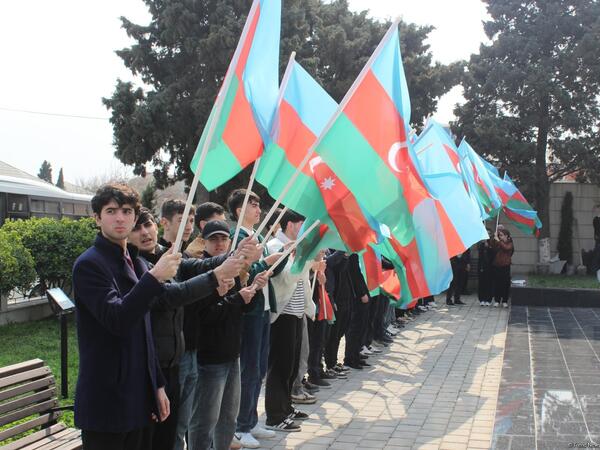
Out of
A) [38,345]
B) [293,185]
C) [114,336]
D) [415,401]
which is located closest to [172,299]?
[114,336]

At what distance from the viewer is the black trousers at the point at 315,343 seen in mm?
8234

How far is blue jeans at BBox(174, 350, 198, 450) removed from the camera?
428 centimetres

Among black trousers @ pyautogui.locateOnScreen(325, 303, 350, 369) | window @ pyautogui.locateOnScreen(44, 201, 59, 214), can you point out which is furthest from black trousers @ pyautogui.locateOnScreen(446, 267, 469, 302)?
window @ pyautogui.locateOnScreen(44, 201, 59, 214)

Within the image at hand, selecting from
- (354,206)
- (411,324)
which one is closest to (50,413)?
(354,206)

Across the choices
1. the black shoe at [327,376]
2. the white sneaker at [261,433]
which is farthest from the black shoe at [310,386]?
the white sneaker at [261,433]

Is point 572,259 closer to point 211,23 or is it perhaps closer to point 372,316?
point 211,23

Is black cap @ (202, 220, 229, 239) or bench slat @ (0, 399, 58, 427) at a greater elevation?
black cap @ (202, 220, 229, 239)

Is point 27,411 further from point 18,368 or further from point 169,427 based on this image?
point 169,427

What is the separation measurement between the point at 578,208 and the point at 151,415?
23273 millimetres

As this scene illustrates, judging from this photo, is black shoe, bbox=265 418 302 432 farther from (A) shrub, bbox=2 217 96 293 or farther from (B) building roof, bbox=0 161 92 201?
(B) building roof, bbox=0 161 92 201

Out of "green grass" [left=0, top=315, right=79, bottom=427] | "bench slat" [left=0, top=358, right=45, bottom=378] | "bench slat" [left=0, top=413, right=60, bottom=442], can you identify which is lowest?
"green grass" [left=0, top=315, right=79, bottom=427]

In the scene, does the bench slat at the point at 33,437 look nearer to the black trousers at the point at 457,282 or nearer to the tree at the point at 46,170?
the black trousers at the point at 457,282

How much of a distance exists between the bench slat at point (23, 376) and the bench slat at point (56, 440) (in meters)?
0.40

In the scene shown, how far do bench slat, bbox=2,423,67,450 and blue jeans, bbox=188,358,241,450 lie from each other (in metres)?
0.91
